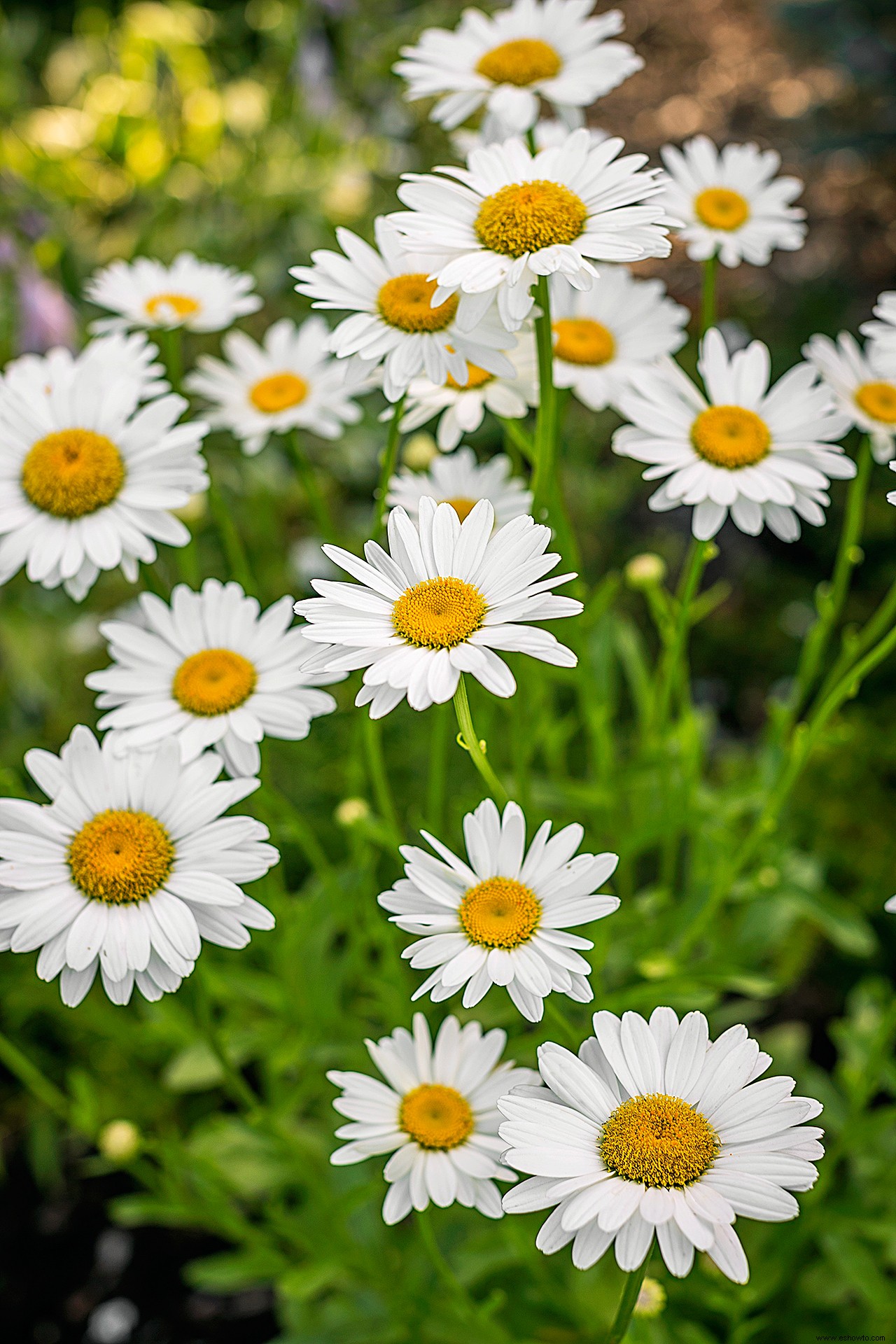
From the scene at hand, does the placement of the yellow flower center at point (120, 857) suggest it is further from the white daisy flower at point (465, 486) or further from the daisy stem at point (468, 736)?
the white daisy flower at point (465, 486)

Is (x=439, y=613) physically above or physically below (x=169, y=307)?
below

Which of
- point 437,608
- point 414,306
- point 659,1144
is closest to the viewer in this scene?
point 659,1144

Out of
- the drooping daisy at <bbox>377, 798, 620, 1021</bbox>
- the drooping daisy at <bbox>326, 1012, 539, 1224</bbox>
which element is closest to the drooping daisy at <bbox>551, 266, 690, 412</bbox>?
the drooping daisy at <bbox>377, 798, 620, 1021</bbox>

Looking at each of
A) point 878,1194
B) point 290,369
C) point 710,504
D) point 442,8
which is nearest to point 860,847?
point 878,1194

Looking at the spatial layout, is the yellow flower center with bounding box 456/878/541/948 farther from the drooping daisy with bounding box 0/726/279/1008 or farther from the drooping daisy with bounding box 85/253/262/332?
the drooping daisy with bounding box 85/253/262/332

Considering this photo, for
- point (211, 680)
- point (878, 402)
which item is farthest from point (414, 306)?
point (878, 402)

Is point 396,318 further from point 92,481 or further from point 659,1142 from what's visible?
point 659,1142

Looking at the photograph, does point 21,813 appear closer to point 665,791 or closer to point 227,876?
point 227,876
